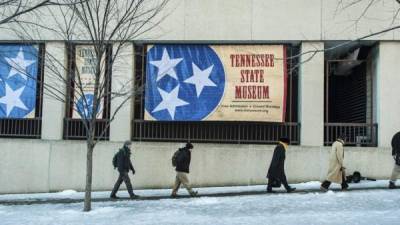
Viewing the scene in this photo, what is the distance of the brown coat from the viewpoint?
14.8 meters

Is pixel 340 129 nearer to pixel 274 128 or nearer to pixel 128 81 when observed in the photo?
pixel 274 128

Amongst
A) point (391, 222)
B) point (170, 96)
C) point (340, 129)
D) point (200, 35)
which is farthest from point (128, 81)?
point (391, 222)

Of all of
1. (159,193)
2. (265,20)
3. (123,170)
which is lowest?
(159,193)

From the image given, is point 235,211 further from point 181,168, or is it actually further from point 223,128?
point 223,128

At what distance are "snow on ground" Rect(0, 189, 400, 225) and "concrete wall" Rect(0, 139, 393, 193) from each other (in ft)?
8.06

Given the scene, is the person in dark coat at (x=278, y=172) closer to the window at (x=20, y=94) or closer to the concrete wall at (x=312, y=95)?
the concrete wall at (x=312, y=95)

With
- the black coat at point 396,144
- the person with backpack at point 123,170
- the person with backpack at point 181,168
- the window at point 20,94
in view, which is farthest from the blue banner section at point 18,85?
the black coat at point 396,144

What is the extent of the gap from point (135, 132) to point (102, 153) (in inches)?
48.2

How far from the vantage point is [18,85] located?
18281mm

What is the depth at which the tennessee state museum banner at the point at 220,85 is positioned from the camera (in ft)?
57.5

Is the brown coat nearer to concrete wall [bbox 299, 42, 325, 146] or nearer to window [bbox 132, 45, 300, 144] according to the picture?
concrete wall [bbox 299, 42, 325, 146]

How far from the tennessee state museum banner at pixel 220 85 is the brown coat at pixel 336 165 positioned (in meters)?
2.76

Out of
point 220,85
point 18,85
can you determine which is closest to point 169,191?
point 220,85

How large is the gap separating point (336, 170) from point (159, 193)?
478cm
